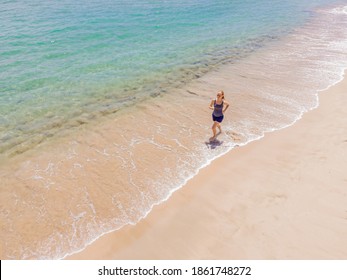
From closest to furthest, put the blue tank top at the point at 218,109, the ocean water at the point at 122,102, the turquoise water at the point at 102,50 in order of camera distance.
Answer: the ocean water at the point at 122,102, the blue tank top at the point at 218,109, the turquoise water at the point at 102,50

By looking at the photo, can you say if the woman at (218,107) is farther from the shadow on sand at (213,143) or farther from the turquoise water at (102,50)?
the turquoise water at (102,50)

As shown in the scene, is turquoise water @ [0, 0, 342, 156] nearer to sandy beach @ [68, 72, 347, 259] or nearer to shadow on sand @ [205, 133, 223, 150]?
shadow on sand @ [205, 133, 223, 150]

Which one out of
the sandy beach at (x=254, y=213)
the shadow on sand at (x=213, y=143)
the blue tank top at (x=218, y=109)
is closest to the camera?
the sandy beach at (x=254, y=213)

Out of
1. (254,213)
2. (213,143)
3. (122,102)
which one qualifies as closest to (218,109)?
(213,143)

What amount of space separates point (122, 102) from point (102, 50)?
28.9ft

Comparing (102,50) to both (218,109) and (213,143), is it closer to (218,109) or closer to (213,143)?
(218,109)

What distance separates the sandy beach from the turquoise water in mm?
6317

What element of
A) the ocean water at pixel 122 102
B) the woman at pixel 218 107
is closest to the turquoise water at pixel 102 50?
the ocean water at pixel 122 102

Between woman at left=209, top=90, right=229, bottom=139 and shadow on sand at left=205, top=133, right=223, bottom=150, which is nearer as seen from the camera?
woman at left=209, top=90, right=229, bottom=139

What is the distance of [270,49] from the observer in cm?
2169

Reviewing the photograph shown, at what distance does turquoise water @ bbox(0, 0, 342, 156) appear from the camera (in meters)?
13.7

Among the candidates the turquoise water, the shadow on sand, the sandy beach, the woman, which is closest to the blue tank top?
the woman

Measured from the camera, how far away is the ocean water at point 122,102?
330 inches

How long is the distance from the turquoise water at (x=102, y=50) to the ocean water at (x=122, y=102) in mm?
99
